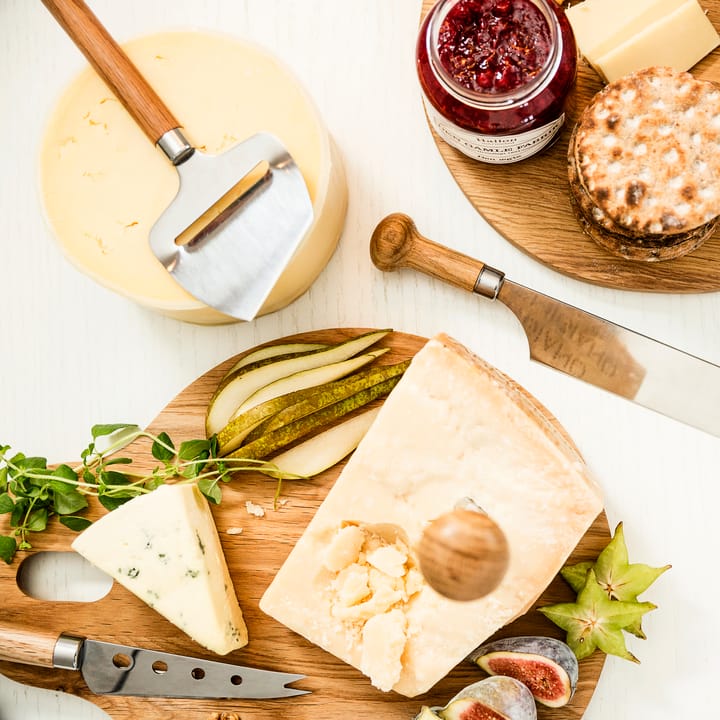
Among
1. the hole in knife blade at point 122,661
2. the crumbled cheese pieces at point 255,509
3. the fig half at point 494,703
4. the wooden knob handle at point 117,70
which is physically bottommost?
the fig half at point 494,703

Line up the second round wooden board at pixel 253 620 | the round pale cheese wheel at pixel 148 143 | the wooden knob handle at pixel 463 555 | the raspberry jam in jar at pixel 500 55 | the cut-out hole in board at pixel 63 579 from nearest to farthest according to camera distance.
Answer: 1. the wooden knob handle at pixel 463 555
2. the raspberry jam in jar at pixel 500 55
3. the round pale cheese wheel at pixel 148 143
4. the second round wooden board at pixel 253 620
5. the cut-out hole in board at pixel 63 579

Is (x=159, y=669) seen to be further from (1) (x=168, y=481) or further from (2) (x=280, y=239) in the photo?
(2) (x=280, y=239)

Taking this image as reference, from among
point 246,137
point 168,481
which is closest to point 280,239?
point 246,137

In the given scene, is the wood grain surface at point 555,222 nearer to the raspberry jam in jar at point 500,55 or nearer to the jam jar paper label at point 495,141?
the jam jar paper label at point 495,141

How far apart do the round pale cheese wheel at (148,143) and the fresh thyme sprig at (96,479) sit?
0.27m

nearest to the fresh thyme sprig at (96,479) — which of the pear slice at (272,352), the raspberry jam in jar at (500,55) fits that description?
the pear slice at (272,352)

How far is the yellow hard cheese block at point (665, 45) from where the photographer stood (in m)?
1.32

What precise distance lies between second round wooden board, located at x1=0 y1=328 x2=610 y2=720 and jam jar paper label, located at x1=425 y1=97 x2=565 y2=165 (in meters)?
0.34

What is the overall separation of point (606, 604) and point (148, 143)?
1038 mm

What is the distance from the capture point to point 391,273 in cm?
154

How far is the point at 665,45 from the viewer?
133 centimetres

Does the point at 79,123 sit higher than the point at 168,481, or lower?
higher

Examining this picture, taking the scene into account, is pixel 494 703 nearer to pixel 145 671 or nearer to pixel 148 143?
pixel 145 671

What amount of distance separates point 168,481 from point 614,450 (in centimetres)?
80
